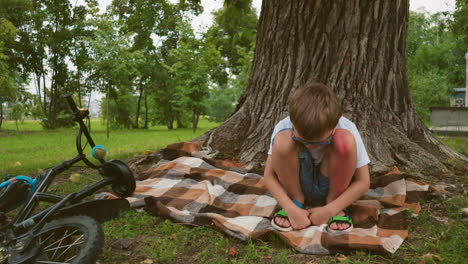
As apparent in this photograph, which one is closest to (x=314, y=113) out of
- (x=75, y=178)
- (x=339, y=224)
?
(x=339, y=224)

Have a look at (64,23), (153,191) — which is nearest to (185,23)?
(64,23)

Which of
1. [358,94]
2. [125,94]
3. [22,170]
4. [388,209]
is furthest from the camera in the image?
[125,94]

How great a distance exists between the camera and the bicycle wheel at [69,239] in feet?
5.67

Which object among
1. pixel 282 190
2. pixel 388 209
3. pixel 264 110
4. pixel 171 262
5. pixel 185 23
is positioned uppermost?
pixel 185 23

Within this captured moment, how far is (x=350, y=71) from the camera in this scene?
3.55 m

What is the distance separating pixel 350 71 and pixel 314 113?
5.91ft

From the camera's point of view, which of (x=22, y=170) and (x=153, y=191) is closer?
(x=153, y=191)

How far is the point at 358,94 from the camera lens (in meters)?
3.59

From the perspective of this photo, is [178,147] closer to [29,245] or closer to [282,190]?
[282,190]

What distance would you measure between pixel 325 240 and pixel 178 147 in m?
2.36

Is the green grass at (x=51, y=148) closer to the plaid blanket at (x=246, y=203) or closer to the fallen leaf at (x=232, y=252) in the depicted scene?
the plaid blanket at (x=246, y=203)

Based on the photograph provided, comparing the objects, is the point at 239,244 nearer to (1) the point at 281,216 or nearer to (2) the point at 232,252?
(2) the point at 232,252

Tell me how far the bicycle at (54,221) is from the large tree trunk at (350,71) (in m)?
2.10

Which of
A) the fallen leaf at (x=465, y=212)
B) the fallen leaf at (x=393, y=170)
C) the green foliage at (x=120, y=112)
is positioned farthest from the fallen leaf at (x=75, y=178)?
the green foliage at (x=120, y=112)
